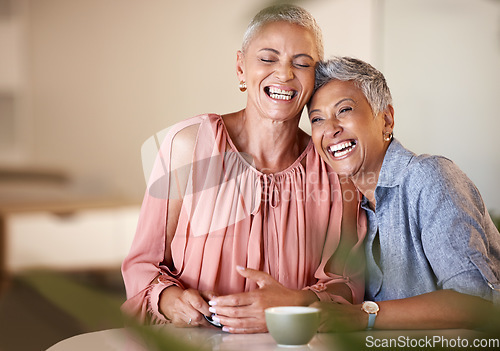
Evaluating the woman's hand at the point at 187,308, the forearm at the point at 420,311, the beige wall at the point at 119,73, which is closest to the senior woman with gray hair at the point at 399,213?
the forearm at the point at 420,311

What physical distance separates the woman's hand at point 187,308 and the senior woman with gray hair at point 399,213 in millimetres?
132

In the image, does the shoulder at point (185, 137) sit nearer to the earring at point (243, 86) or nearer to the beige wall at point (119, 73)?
the earring at point (243, 86)

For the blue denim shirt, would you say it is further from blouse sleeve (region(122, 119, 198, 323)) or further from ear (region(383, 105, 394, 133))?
blouse sleeve (region(122, 119, 198, 323))

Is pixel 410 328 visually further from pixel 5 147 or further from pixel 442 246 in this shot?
pixel 5 147

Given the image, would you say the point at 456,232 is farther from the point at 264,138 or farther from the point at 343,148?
the point at 264,138

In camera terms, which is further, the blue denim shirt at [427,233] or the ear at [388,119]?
the ear at [388,119]

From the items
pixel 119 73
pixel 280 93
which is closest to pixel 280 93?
pixel 280 93

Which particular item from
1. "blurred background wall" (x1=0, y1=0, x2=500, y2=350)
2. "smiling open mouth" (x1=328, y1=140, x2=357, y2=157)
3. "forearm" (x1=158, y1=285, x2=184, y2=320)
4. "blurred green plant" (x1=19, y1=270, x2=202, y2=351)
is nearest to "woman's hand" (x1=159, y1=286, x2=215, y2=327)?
"forearm" (x1=158, y1=285, x2=184, y2=320)

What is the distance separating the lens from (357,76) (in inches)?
27.1

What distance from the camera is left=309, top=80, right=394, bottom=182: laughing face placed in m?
0.68

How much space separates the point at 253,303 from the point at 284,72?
0.28m

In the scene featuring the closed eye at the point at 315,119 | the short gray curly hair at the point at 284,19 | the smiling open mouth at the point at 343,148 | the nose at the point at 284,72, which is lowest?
the smiling open mouth at the point at 343,148

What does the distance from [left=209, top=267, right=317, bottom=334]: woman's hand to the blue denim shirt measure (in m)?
0.14

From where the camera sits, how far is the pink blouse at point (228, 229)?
2.18 ft
